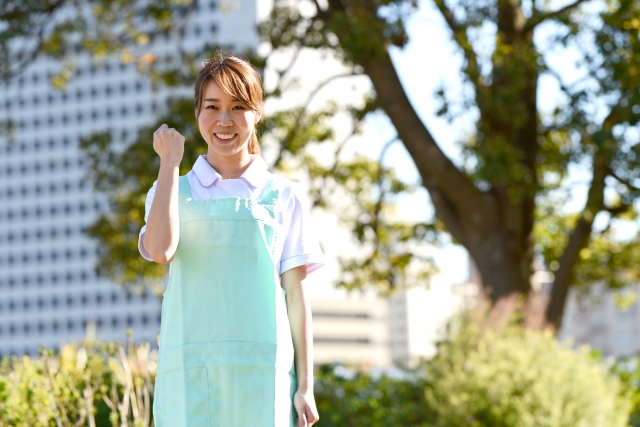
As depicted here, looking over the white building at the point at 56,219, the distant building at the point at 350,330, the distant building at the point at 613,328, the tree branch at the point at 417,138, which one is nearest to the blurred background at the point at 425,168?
the tree branch at the point at 417,138

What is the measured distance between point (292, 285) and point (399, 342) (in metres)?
154

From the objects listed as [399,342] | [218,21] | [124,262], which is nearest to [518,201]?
[124,262]

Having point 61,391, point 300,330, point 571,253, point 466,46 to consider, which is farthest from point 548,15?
point 300,330

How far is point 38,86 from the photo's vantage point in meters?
83.9

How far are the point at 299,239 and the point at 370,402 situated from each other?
17.5 feet

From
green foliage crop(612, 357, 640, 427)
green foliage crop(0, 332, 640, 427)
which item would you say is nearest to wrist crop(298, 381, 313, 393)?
green foliage crop(0, 332, 640, 427)

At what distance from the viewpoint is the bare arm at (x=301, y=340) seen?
215 centimetres

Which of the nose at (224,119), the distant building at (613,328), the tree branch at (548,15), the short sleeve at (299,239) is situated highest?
the tree branch at (548,15)

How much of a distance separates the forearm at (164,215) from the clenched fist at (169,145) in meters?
0.01

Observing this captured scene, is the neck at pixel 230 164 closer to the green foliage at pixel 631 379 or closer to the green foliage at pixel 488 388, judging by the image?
the green foliage at pixel 488 388

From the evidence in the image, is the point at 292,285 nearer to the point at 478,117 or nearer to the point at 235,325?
the point at 235,325

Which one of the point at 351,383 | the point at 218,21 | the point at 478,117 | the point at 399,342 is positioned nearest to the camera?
the point at 351,383

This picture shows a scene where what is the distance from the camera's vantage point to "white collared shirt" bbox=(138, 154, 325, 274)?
2178 millimetres

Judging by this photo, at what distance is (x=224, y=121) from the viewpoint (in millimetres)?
2148
